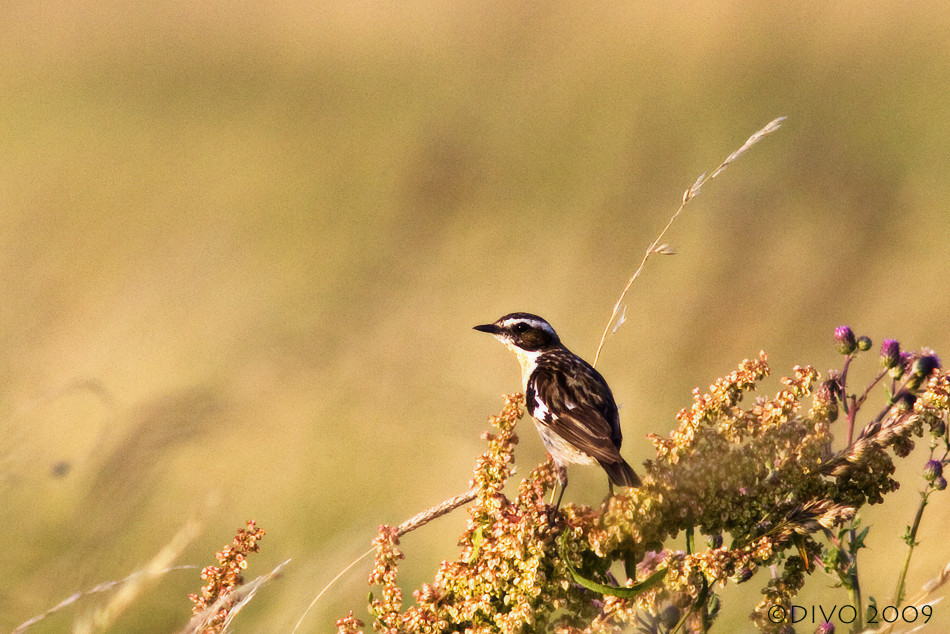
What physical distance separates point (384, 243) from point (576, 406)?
6.53 m

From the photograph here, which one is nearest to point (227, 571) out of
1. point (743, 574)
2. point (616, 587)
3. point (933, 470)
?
point (616, 587)

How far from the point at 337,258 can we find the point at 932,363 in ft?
27.8

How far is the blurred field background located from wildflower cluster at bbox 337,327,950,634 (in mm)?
1177

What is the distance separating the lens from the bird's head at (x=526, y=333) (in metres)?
6.41

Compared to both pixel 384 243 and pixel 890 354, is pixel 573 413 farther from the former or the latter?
pixel 384 243

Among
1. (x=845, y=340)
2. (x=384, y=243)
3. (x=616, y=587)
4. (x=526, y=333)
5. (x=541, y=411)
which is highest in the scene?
(x=384, y=243)

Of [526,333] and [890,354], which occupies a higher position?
[526,333]

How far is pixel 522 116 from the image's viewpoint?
1469 cm

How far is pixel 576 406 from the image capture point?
5.38 metres

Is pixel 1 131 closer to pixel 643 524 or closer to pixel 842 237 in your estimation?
pixel 842 237

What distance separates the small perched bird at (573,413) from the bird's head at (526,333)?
6cm

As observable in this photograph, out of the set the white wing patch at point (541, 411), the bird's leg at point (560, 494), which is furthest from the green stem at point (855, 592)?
the white wing patch at point (541, 411)

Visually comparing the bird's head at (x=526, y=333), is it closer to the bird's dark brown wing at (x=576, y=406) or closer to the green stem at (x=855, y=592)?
the bird's dark brown wing at (x=576, y=406)

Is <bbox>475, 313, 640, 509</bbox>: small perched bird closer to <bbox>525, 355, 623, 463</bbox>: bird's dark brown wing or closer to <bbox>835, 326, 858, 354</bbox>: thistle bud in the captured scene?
<bbox>525, 355, 623, 463</bbox>: bird's dark brown wing
